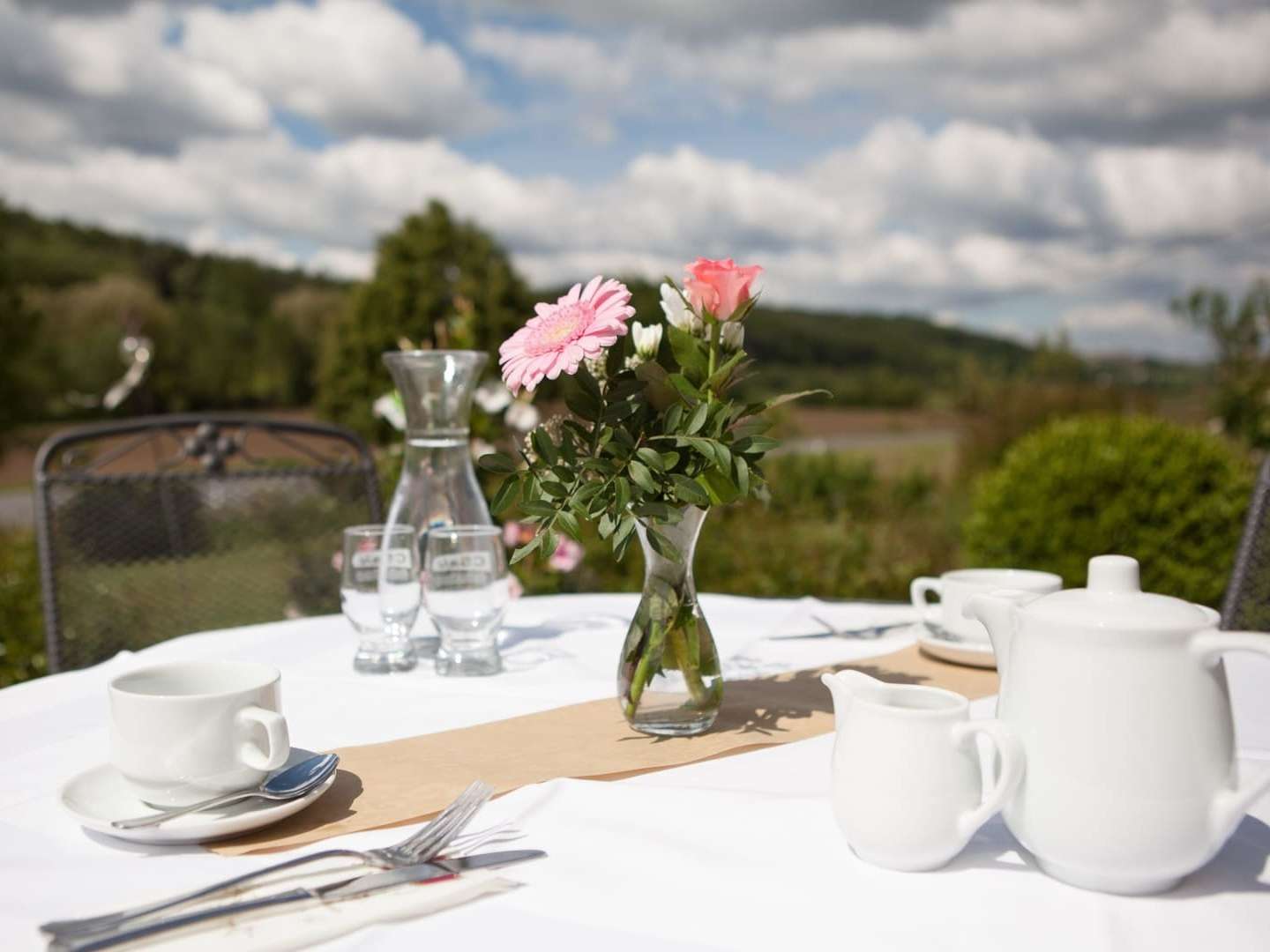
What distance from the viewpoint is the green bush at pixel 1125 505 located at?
12.3 feet

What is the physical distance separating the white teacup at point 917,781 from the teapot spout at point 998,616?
7 centimetres

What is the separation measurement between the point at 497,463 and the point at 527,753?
30 cm

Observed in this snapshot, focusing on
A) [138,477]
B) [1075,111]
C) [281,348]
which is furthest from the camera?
[1075,111]

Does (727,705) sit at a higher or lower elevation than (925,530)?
higher

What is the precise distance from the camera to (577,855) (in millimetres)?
745

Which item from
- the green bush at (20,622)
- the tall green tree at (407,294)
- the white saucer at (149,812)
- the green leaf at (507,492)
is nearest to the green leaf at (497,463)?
the green leaf at (507,492)

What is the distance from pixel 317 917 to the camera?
629 millimetres

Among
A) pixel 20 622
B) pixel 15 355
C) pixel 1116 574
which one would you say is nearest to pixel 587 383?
pixel 1116 574

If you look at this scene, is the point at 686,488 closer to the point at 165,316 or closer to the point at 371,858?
the point at 371,858

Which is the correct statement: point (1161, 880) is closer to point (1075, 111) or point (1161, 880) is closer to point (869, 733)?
point (869, 733)

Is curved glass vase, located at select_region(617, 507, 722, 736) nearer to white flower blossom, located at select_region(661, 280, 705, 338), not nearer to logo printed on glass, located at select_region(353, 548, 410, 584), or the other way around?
white flower blossom, located at select_region(661, 280, 705, 338)

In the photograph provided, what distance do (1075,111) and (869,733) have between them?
2006cm

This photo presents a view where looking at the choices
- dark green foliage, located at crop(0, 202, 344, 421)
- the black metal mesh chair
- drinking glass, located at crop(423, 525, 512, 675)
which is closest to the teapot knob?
drinking glass, located at crop(423, 525, 512, 675)

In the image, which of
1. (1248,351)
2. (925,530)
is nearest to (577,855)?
(925,530)
